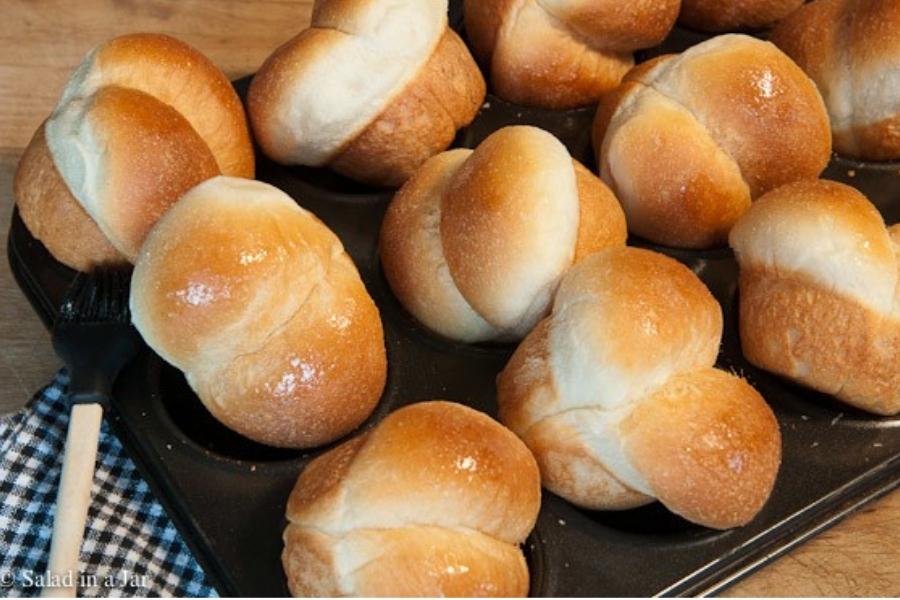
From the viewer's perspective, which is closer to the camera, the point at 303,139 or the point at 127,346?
the point at 127,346

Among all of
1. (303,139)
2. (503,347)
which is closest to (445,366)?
(503,347)

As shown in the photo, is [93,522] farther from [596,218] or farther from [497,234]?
[596,218]

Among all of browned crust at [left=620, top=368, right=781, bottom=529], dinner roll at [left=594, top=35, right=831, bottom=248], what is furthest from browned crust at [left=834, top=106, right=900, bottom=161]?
browned crust at [left=620, top=368, right=781, bottom=529]

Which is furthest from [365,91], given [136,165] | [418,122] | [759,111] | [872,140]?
[872,140]

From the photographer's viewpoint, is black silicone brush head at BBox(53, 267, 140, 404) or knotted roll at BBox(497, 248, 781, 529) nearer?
knotted roll at BBox(497, 248, 781, 529)

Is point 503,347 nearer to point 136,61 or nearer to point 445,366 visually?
point 445,366

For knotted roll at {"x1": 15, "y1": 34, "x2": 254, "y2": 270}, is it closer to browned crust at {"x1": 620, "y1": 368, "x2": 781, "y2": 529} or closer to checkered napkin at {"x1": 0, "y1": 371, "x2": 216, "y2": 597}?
checkered napkin at {"x1": 0, "y1": 371, "x2": 216, "y2": 597}

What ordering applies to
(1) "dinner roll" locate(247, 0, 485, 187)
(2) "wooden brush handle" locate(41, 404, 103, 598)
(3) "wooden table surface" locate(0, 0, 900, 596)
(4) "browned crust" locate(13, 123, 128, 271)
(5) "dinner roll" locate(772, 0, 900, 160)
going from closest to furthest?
(2) "wooden brush handle" locate(41, 404, 103, 598), (3) "wooden table surface" locate(0, 0, 900, 596), (4) "browned crust" locate(13, 123, 128, 271), (1) "dinner roll" locate(247, 0, 485, 187), (5) "dinner roll" locate(772, 0, 900, 160)
